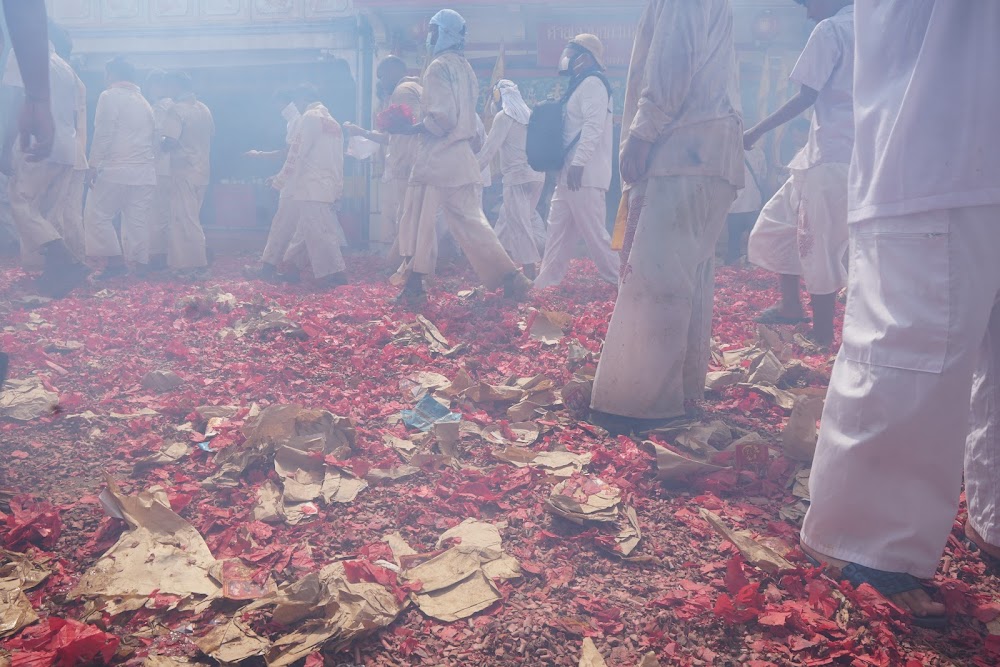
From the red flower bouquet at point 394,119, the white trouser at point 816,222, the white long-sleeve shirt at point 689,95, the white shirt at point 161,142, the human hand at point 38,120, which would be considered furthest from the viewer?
the white shirt at point 161,142

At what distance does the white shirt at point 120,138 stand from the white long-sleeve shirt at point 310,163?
1.75 m

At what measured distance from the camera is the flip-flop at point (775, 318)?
548cm

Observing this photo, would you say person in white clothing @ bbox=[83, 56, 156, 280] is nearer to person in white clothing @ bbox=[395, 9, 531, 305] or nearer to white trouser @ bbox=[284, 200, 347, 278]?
white trouser @ bbox=[284, 200, 347, 278]

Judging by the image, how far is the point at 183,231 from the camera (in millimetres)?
9266

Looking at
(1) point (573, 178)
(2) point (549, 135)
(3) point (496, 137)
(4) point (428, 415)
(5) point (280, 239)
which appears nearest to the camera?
(4) point (428, 415)

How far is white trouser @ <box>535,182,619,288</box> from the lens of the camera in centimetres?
671

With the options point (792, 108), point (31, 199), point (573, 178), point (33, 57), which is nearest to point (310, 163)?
point (31, 199)

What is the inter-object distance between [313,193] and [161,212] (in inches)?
101

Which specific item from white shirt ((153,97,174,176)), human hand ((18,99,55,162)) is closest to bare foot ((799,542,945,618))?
human hand ((18,99,55,162))

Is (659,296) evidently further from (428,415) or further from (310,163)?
(310,163)

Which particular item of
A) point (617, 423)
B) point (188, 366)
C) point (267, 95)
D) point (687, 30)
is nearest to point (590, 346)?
point (617, 423)

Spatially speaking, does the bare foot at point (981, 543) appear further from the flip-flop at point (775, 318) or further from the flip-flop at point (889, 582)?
the flip-flop at point (775, 318)

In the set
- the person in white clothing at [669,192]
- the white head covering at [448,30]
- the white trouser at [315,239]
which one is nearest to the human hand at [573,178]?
the white head covering at [448,30]

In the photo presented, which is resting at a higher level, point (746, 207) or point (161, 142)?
point (161, 142)
